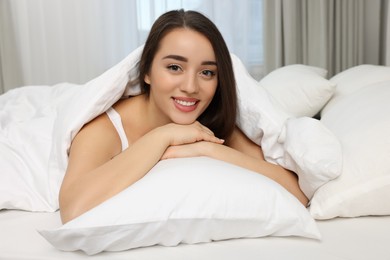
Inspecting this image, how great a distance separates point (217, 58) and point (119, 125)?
0.37 meters

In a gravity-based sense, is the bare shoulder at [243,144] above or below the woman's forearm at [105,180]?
below

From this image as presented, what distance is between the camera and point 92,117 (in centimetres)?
127

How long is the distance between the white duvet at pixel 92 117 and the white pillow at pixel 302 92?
38 centimetres

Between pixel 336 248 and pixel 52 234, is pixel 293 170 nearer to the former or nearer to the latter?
pixel 336 248

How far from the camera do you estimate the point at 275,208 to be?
970 millimetres

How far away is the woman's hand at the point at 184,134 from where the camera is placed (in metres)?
1.18

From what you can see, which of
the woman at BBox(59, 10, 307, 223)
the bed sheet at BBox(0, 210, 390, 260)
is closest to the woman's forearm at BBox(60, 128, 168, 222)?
the woman at BBox(59, 10, 307, 223)

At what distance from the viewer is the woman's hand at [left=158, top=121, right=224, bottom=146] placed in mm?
1185

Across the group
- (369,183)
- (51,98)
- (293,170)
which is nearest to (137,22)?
(51,98)

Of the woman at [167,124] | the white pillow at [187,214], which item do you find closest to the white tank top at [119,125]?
the woman at [167,124]

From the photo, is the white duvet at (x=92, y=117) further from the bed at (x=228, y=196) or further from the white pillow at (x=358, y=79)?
the white pillow at (x=358, y=79)

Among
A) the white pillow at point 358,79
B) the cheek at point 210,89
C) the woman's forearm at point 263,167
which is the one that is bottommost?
the woman's forearm at point 263,167

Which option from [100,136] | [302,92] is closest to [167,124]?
[100,136]

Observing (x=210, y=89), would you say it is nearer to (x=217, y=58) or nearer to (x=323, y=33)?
(x=217, y=58)
